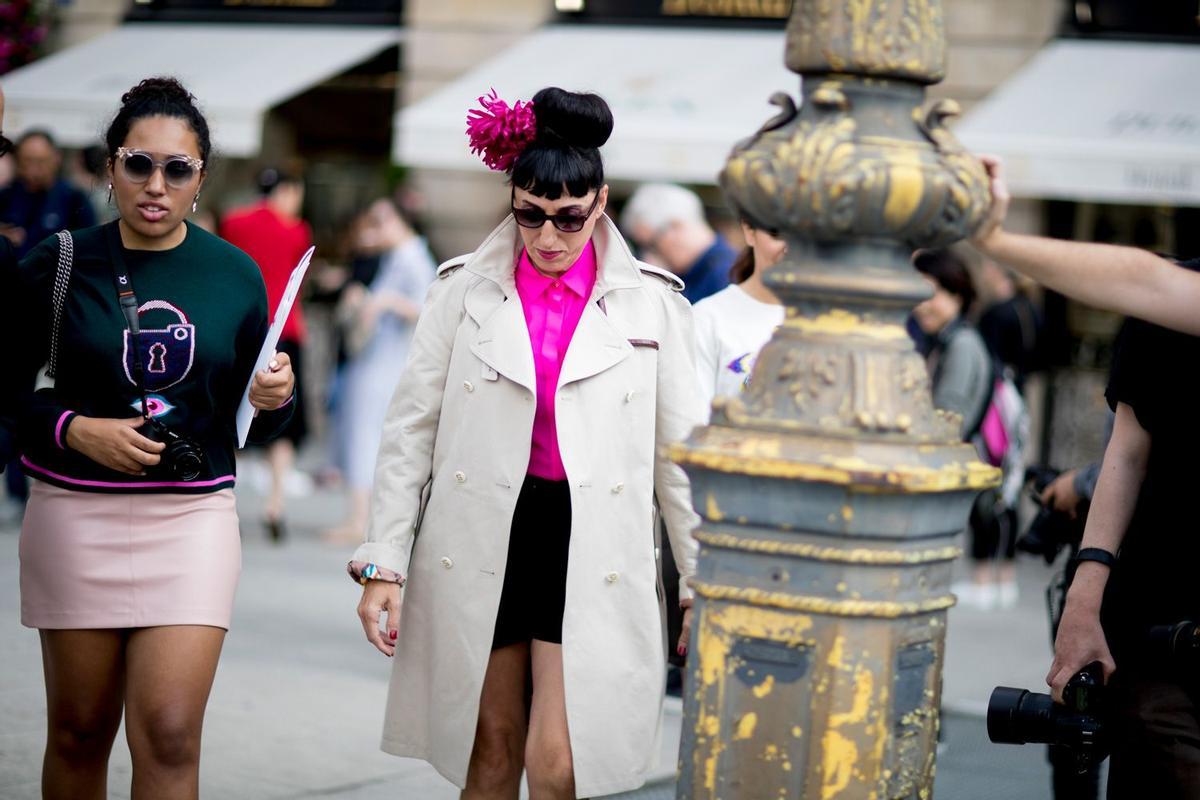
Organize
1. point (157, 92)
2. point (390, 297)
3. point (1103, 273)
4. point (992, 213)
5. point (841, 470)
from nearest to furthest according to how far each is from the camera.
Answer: point (841, 470), point (992, 213), point (1103, 273), point (157, 92), point (390, 297)

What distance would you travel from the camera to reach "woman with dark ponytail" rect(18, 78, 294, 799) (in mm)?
3803

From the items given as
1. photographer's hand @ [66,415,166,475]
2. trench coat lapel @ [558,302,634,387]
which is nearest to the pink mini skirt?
photographer's hand @ [66,415,166,475]

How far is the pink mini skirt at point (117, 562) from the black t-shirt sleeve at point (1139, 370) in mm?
1923

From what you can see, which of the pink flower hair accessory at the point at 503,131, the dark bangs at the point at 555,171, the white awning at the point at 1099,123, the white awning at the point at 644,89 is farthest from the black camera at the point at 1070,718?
the white awning at the point at 644,89

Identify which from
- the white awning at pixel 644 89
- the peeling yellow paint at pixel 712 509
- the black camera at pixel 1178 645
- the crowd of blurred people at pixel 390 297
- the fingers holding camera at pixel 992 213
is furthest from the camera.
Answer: the white awning at pixel 644 89

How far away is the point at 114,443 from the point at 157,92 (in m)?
0.86

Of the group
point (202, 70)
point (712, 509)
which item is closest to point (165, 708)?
point (712, 509)

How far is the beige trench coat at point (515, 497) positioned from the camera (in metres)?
3.90

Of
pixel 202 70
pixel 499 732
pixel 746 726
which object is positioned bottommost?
pixel 499 732

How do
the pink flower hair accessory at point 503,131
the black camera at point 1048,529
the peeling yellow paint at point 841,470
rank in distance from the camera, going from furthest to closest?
1. the black camera at point 1048,529
2. the pink flower hair accessory at point 503,131
3. the peeling yellow paint at point 841,470

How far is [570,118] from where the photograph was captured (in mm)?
3938

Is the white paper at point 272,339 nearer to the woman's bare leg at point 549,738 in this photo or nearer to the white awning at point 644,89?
the woman's bare leg at point 549,738

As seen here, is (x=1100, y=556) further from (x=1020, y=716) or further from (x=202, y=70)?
(x=202, y=70)

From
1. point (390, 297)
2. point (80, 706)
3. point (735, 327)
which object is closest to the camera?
point (80, 706)
